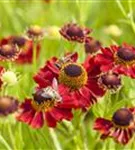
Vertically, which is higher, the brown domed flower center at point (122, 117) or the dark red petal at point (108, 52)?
Answer: the dark red petal at point (108, 52)

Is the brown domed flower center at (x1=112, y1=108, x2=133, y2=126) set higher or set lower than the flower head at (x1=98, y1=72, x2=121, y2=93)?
lower

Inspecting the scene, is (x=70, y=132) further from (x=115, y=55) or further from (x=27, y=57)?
(x=27, y=57)

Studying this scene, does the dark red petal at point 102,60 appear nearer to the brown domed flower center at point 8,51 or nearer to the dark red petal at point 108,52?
the dark red petal at point 108,52

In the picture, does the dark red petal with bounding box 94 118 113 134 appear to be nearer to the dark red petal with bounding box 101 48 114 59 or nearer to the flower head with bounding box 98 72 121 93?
the flower head with bounding box 98 72 121 93

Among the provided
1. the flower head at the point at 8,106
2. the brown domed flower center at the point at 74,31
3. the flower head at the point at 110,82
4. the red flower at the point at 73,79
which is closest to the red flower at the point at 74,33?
the brown domed flower center at the point at 74,31

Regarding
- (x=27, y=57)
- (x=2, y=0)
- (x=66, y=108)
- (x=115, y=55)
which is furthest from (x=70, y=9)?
(x=66, y=108)

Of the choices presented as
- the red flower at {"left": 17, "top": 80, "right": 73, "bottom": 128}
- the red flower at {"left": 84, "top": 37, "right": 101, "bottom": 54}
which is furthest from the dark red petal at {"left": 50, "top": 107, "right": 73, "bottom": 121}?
the red flower at {"left": 84, "top": 37, "right": 101, "bottom": 54}

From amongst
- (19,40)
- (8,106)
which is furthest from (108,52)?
(19,40)
